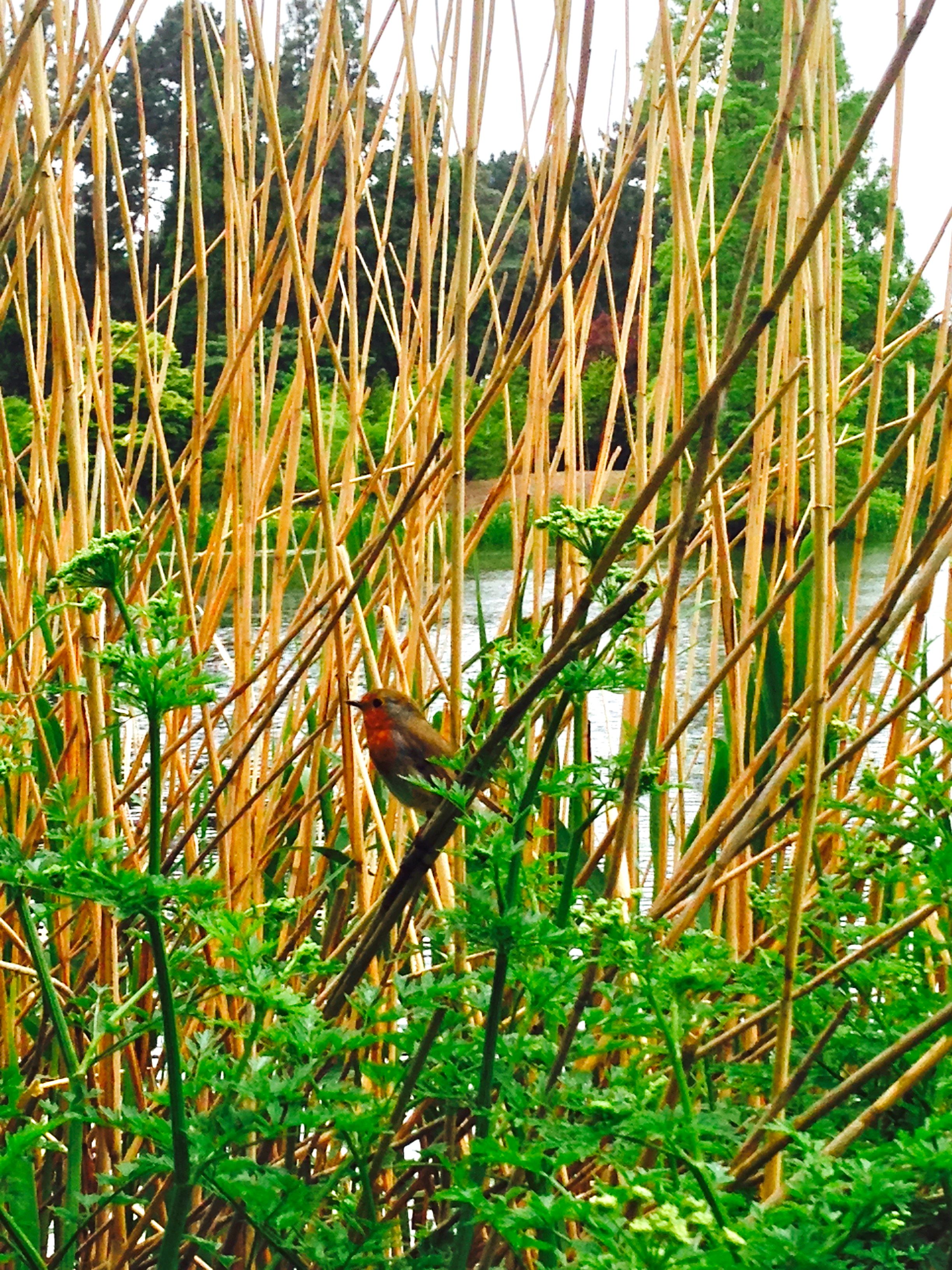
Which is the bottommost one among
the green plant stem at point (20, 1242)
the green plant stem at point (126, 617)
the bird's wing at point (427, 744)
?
the green plant stem at point (20, 1242)

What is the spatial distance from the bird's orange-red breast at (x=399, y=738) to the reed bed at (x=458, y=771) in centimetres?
4

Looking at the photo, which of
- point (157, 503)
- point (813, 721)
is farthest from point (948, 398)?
point (157, 503)

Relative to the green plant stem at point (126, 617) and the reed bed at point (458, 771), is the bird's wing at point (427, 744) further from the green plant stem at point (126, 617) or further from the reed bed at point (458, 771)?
the green plant stem at point (126, 617)

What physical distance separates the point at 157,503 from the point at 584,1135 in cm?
110

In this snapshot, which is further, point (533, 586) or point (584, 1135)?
point (533, 586)

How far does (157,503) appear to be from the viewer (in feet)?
5.19

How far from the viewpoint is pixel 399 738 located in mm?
1414

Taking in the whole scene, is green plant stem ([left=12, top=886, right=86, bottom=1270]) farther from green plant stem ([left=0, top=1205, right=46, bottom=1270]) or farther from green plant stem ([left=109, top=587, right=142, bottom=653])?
green plant stem ([left=109, top=587, right=142, bottom=653])

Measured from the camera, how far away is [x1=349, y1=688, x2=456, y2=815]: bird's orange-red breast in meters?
1.39

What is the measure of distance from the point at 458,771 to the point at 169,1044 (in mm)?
260

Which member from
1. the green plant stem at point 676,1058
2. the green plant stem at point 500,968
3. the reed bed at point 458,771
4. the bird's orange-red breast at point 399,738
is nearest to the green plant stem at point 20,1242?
the reed bed at point 458,771

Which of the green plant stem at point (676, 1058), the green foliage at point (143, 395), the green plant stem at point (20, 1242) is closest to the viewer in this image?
the green plant stem at point (676, 1058)

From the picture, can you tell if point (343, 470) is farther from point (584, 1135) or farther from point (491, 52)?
point (584, 1135)

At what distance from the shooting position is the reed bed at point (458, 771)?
2.35 ft
